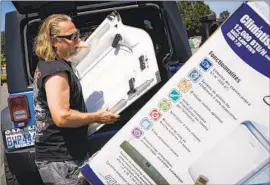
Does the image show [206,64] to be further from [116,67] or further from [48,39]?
[116,67]

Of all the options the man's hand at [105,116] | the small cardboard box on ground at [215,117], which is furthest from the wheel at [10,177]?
the small cardboard box on ground at [215,117]

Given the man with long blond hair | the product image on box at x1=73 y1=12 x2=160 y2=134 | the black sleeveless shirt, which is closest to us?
the man with long blond hair

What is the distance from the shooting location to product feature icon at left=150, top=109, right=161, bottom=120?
8.64 feet

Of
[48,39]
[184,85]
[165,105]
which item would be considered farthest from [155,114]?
[48,39]

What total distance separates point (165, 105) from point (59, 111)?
0.59m

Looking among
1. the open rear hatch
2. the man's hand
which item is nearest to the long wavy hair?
the man's hand

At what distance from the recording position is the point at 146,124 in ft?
8.73

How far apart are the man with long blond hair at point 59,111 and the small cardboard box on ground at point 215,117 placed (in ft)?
1.11

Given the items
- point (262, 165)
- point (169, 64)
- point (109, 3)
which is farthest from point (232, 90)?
point (109, 3)

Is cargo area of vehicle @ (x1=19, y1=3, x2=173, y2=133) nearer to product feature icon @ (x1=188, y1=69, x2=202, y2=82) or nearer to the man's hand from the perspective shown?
the man's hand

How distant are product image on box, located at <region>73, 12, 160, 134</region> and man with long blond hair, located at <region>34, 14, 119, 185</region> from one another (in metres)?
0.30

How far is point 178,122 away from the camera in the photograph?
2605 mm

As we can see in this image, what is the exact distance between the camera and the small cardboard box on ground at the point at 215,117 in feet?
8.10

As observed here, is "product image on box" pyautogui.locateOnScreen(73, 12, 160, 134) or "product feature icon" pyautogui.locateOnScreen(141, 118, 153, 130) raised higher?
"product feature icon" pyautogui.locateOnScreen(141, 118, 153, 130)
